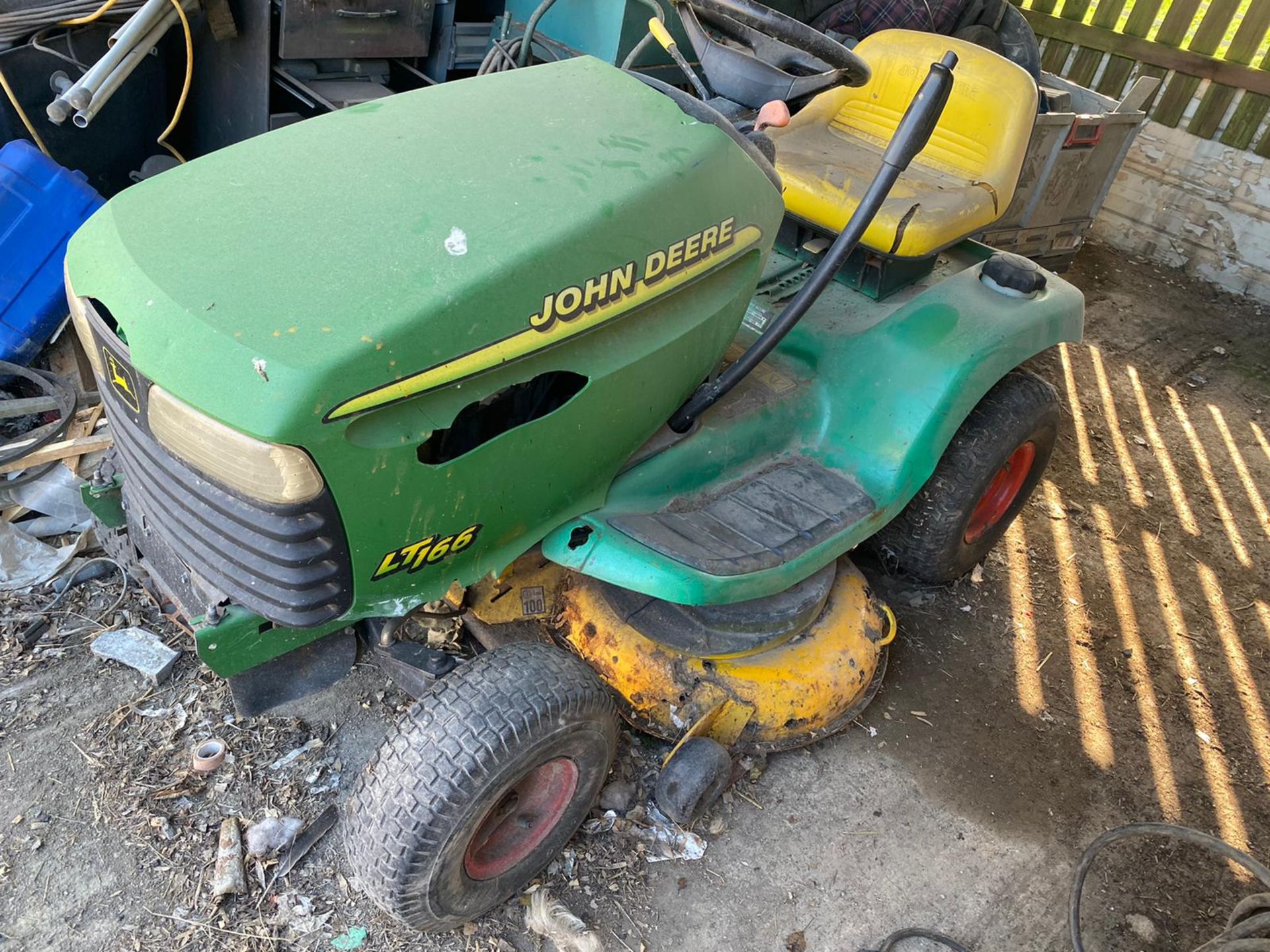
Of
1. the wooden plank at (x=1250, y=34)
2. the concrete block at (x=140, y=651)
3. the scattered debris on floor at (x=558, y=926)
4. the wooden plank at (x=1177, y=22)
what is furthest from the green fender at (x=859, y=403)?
the wooden plank at (x=1177, y=22)

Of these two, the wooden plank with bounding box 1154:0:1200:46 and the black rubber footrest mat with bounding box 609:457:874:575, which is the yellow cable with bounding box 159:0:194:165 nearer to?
the black rubber footrest mat with bounding box 609:457:874:575

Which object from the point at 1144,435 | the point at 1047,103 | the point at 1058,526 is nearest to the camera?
the point at 1058,526

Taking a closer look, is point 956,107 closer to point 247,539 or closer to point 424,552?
point 424,552

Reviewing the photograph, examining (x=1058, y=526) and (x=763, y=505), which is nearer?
(x=763, y=505)

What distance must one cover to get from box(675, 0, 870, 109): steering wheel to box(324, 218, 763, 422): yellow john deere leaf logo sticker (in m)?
0.31

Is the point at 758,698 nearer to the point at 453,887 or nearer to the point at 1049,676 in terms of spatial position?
the point at 453,887

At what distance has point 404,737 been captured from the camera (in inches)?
64.9

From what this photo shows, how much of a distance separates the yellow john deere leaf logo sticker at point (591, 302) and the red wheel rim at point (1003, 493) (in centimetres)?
131

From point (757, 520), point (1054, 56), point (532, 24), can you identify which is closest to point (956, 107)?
point (532, 24)

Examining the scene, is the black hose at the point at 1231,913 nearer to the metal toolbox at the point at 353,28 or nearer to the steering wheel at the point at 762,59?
the steering wheel at the point at 762,59

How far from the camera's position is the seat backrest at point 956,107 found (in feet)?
8.90

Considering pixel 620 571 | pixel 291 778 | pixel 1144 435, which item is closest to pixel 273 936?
pixel 291 778

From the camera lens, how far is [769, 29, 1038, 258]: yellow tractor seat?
2477 millimetres

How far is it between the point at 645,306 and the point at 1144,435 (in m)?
2.90
